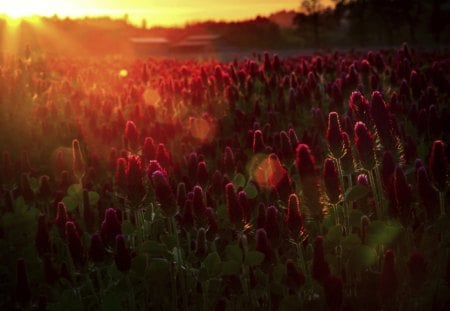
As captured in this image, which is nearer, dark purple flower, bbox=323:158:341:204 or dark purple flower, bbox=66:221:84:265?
dark purple flower, bbox=323:158:341:204

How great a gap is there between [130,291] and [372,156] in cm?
126

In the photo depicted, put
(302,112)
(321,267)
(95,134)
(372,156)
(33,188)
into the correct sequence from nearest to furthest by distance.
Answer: (321,267) < (372,156) < (33,188) < (95,134) < (302,112)

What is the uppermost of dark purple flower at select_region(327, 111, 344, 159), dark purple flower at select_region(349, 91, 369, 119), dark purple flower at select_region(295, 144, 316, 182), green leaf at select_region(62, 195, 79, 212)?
dark purple flower at select_region(349, 91, 369, 119)

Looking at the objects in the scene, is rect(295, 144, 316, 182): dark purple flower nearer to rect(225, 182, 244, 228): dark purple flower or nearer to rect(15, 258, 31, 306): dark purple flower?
rect(225, 182, 244, 228): dark purple flower

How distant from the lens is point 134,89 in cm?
749

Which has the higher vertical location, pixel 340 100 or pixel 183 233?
pixel 340 100

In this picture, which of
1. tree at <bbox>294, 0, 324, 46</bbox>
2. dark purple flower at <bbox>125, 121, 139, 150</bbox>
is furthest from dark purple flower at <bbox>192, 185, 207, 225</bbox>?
tree at <bbox>294, 0, 324, 46</bbox>

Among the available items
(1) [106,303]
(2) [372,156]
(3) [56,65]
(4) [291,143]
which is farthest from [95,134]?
(3) [56,65]

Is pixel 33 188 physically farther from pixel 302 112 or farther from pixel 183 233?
pixel 302 112

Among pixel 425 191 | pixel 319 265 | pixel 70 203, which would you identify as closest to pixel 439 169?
Result: pixel 425 191

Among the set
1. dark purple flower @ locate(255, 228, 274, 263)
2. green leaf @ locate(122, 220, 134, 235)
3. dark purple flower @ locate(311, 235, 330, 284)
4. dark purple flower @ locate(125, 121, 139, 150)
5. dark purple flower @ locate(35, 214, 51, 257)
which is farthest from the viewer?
dark purple flower @ locate(125, 121, 139, 150)

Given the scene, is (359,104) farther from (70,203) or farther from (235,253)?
(70,203)

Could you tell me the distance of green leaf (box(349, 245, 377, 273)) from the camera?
7.97 ft

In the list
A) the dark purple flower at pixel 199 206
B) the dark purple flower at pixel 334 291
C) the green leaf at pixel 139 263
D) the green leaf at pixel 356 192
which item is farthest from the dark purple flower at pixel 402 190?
the green leaf at pixel 139 263
